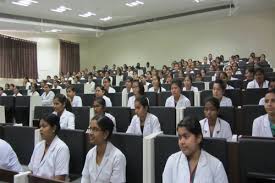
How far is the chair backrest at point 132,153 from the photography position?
2646 millimetres

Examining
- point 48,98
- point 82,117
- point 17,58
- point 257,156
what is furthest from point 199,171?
point 17,58

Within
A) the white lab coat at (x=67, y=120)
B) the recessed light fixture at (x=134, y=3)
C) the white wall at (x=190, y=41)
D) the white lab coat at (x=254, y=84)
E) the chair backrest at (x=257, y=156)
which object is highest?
the recessed light fixture at (x=134, y=3)

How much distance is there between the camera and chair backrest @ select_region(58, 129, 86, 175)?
298cm

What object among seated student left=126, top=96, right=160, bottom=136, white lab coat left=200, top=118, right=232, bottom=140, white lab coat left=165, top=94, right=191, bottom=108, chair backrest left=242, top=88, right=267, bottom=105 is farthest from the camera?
white lab coat left=165, top=94, right=191, bottom=108

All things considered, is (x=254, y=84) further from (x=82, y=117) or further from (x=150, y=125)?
(x=82, y=117)

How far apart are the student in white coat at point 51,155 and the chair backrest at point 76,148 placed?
14cm

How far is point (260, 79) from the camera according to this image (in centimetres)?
571

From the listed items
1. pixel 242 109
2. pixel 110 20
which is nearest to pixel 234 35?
pixel 110 20

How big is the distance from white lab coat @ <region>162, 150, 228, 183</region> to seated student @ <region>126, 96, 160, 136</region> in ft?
5.18

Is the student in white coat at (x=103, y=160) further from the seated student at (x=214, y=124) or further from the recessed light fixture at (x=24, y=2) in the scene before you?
the recessed light fixture at (x=24, y=2)

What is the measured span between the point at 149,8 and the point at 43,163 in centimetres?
1087

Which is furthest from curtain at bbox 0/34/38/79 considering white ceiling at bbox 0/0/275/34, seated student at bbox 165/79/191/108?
seated student at bbox 165/79/191/108

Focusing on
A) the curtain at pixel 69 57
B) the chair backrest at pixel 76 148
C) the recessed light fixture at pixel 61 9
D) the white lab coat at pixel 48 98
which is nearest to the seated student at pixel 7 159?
the chair backrest at pixel 76 148

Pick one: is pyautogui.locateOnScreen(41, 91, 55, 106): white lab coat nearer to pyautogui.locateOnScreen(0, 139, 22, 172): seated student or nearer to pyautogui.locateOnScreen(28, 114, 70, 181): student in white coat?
pyautogui.locateOnScreen(28, 114, 70, 181): student in white coat
